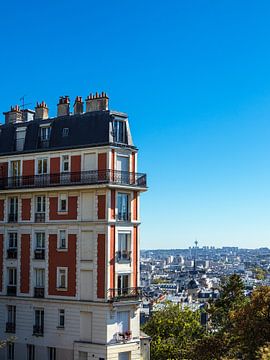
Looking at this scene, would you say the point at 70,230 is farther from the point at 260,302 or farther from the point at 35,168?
the point at 260,302

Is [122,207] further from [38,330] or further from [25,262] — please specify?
[38,330]

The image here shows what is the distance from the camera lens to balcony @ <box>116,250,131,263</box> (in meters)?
40.9

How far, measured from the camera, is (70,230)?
138 ft

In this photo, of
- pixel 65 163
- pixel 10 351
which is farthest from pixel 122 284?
pixel 10 351

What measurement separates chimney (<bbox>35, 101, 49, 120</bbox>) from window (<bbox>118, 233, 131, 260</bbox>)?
37.2ft

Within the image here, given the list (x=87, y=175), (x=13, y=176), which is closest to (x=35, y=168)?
(x=13, y=176)

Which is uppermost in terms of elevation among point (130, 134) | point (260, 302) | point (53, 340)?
point (130, 134)

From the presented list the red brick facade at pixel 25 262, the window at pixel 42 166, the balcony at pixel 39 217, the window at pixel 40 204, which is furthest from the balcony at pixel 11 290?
the window at pixel 42 166

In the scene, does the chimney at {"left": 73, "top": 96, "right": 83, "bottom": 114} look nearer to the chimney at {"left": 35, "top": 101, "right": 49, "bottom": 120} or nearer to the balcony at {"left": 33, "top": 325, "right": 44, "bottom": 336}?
the chimney at {"left": 35, "top": 101, "right": 49, "bottom": 120}

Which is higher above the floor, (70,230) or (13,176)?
(13,176)

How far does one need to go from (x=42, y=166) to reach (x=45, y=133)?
2.47 metres

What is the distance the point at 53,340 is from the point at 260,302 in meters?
15.6

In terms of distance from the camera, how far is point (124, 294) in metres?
40.7

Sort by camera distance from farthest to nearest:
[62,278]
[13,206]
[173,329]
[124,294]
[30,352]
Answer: [173,329] → [13,206] → [30,352] → [62,278] → [124,294]
